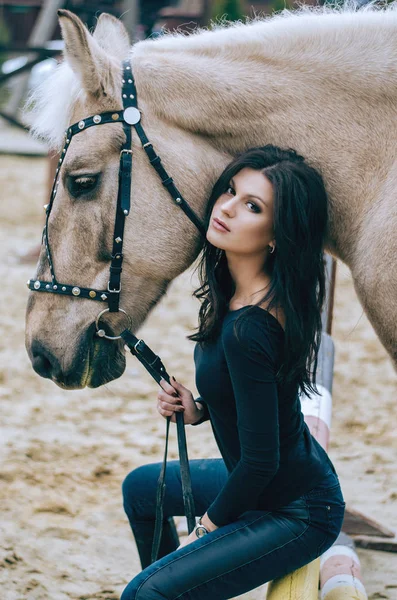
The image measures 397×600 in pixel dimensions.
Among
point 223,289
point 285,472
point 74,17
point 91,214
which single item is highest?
point 74,17

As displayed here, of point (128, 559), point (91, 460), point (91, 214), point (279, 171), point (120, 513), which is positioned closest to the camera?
point (279, 171)

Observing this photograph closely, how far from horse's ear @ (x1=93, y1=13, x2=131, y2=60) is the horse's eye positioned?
445mm

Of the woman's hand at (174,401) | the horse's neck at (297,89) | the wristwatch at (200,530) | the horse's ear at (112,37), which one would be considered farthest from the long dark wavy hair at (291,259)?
the horse's ear at (112,37)

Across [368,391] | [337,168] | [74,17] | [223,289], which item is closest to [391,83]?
[337,168]

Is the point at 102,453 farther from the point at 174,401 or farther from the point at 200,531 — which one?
the point at 200,531

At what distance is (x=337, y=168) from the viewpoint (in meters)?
2.15

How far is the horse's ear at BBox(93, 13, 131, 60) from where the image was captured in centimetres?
238

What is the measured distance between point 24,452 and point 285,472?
95.4 inches

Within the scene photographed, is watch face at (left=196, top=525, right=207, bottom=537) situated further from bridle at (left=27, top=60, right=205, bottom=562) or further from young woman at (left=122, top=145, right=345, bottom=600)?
bridle at (left=27, top=60, right=205, bottom=562)

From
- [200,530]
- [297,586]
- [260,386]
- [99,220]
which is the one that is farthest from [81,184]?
[297,586]

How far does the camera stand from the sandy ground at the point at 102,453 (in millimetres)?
3043

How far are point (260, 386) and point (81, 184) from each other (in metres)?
0.86

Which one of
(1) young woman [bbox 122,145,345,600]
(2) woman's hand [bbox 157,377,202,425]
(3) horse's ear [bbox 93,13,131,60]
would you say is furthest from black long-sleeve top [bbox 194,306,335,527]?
(3) horse's ear [bbox 93,13,131,60]

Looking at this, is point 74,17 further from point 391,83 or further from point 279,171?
point 391,83
